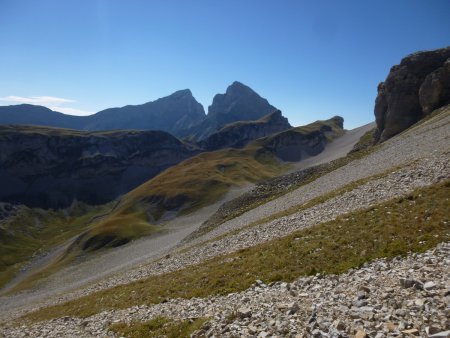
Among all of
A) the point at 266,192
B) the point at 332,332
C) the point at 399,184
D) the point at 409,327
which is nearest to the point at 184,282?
the point at 332,332

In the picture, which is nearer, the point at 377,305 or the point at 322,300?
the point at 377,305

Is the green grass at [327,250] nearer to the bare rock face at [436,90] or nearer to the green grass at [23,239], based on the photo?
the bare rock face at [436,90]

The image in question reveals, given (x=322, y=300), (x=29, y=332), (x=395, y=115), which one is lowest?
(x=29, y=332)

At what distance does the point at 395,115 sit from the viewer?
104 metres

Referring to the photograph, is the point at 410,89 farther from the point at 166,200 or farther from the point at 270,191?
the point at 166,200

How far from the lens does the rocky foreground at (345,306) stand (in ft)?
37.1

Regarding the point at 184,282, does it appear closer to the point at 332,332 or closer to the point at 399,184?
the point at 332,332

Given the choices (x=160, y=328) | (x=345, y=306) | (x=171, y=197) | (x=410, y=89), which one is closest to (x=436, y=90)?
(x=410, y=89)

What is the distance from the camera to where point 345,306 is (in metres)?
13.4

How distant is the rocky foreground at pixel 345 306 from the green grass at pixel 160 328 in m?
0.54

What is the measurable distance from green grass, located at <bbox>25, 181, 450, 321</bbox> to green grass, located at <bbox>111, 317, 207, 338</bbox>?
3669 mm

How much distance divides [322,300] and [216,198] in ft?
365

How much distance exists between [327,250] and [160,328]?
10.5 meters

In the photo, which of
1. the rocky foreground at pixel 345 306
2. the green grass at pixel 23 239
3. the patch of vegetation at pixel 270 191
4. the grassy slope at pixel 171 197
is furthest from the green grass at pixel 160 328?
the green grass at pixel 23 239
